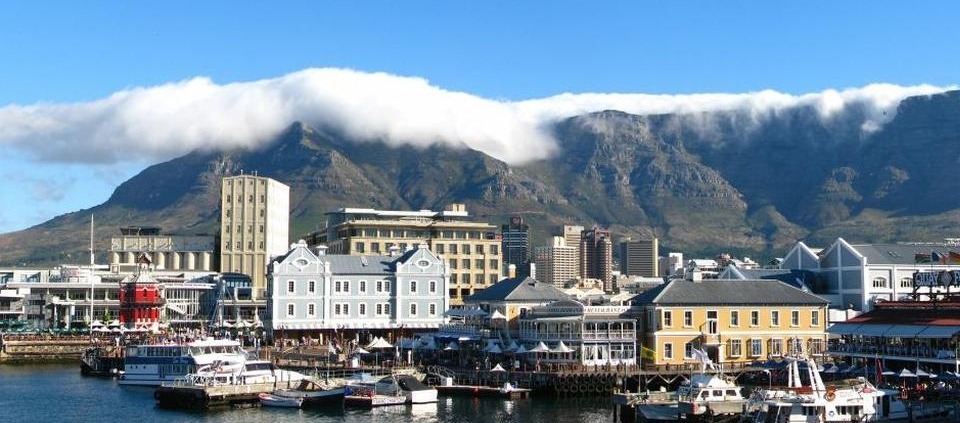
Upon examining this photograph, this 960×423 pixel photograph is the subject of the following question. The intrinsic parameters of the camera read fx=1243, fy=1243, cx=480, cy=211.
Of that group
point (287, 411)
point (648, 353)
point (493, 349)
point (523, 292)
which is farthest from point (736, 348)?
point (287, 411)

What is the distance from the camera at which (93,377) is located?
112m

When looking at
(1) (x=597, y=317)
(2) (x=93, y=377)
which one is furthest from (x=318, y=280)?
(1) (x=597, y=317)

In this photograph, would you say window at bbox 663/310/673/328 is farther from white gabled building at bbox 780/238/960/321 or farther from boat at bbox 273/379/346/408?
white gabled building at bbox 780/238/960/321

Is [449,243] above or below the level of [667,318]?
above

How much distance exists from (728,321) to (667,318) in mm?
5221

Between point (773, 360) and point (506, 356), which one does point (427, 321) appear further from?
point (773, 360)

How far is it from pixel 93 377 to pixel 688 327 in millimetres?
53515

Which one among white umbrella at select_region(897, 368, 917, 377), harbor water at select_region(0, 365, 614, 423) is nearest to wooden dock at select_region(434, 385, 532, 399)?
harbor water at select_region(0, 365, 614, 423)

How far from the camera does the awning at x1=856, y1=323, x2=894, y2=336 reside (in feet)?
288

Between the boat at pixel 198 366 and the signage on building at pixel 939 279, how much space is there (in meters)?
46.5

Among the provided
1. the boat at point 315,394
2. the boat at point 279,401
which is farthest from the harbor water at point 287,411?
the boat at point 315,394

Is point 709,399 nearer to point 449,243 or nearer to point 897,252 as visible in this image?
point 897,252

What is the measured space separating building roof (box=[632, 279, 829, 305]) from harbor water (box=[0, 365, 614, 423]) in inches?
454

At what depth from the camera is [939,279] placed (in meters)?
90.2
